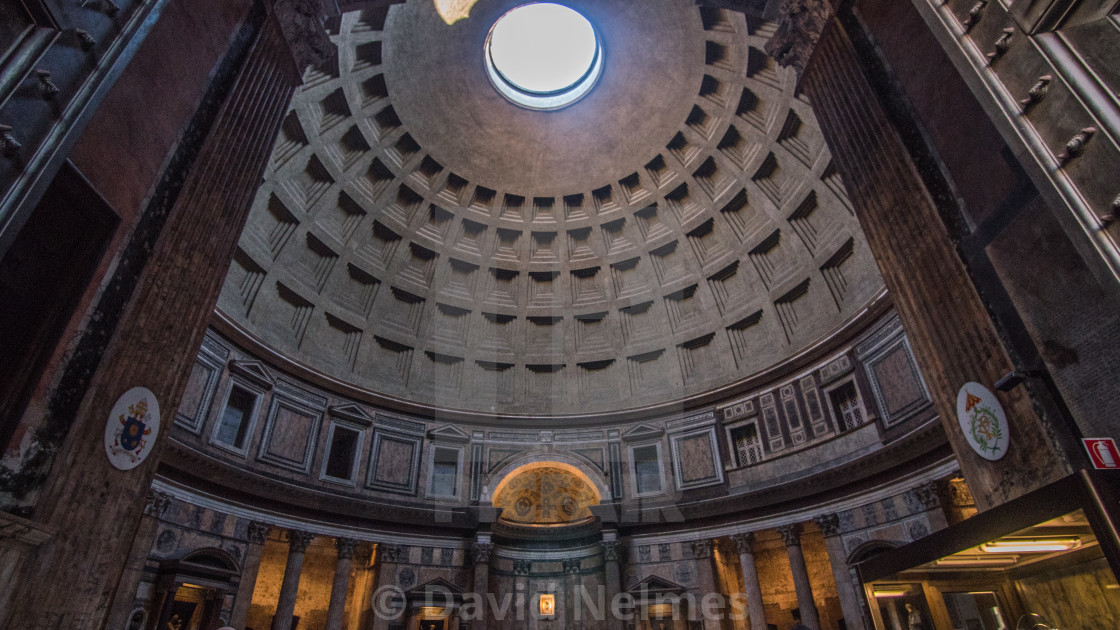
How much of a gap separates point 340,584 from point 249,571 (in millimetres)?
3111

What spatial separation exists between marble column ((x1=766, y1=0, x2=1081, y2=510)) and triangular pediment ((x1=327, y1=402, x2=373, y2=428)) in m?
19.3

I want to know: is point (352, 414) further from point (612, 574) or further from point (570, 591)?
point (612, 574)

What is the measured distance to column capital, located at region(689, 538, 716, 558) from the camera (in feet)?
67.9

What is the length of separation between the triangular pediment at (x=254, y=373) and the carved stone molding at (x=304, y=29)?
11.2 metres

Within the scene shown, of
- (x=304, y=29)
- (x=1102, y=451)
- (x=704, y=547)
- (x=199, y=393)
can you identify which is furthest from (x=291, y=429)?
(x=1102, y=451)

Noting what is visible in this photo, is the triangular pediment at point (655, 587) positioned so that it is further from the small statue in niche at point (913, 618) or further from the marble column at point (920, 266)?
the small statue in niche at point (913, 618)

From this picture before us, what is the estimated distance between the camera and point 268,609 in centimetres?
1925

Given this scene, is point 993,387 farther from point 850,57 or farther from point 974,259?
point 850,57

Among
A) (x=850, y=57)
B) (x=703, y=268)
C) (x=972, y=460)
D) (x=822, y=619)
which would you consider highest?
(x=703, y=268)

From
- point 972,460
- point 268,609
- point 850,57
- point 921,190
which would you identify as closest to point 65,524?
point 972,460

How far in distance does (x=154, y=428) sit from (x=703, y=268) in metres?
21.9

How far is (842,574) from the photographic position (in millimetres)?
17172

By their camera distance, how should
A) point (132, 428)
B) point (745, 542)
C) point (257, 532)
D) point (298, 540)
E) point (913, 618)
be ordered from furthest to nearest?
point (745, 542) < point (298, 540) < point (257, 532) < point (132, 428) < point (913, 618)

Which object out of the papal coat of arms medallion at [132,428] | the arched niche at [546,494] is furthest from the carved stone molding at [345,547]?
the papal coat of arms medallion at [132,428]
